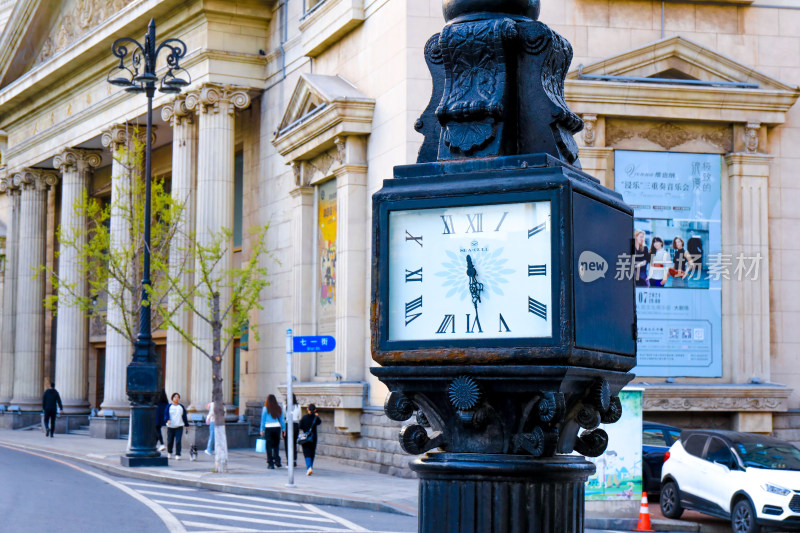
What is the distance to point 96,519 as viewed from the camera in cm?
1630

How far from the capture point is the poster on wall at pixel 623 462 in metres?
17.1

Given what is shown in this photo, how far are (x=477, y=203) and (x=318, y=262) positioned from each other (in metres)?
25.4

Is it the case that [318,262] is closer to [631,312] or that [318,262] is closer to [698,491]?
[698,491]

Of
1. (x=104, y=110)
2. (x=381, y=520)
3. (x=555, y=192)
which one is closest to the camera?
(x=555, y=192)

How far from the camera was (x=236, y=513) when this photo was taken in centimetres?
1783

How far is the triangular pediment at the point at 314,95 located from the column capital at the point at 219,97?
3266mm

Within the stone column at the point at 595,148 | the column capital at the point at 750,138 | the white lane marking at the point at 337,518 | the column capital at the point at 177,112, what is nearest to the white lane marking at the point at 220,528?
the white lane marking at the point at 337,518

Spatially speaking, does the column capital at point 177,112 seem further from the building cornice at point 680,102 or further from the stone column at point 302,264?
the building cornice at point 680,102

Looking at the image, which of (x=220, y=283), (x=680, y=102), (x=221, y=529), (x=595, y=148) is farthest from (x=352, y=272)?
(x=221, y=529)

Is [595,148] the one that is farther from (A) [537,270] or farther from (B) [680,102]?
(A) [537,270]

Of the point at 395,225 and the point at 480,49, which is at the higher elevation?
the point at 480,49

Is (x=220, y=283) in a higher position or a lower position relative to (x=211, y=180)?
lower

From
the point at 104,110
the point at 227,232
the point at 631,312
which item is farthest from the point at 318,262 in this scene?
the point at 631,312

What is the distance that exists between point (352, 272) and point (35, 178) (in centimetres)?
2512
